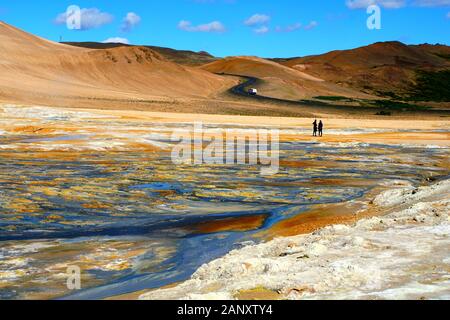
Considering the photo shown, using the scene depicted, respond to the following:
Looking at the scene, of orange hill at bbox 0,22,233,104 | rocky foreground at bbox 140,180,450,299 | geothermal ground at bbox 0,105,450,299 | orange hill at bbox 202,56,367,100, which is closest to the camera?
rocky foreground at bbox 140,180,450,299

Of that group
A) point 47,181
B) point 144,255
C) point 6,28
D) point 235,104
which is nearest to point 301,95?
point 235,104

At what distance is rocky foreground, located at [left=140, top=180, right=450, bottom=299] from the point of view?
7.50 meters

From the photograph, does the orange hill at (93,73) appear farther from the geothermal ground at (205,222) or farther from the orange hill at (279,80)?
the geothermal ground at (205,222)

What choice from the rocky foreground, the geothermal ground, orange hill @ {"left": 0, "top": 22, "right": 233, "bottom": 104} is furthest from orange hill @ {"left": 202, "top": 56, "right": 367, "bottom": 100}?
the rocky foreground

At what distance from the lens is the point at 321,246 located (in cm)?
966

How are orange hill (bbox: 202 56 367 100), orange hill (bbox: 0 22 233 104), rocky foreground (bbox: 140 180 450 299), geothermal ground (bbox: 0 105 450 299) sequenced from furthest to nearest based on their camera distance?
orange hill (bbox: 202 56 367 100) → orange hill (bbox: 0 22 233 104) → geothermal ground (bbox: 0 105 450 299) → rocky foreground (bbox: 140 180 450 299)

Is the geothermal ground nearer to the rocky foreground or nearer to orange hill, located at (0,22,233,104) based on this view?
the rocky foreground

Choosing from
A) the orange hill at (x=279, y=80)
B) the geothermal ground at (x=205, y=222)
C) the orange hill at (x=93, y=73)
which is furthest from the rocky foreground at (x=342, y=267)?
the orange hill at (x=279, y=80)

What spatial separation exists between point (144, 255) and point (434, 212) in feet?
16.4

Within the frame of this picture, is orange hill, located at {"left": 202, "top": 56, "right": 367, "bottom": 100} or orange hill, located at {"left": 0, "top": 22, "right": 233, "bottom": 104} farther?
orange hill, located at {"left": 202, "top": 56, "right": 367, "bottom": 100}

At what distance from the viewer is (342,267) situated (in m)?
8.22

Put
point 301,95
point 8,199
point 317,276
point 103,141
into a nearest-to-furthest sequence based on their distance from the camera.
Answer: point 317,276
point 8,199
point 103,141
point 301,95
